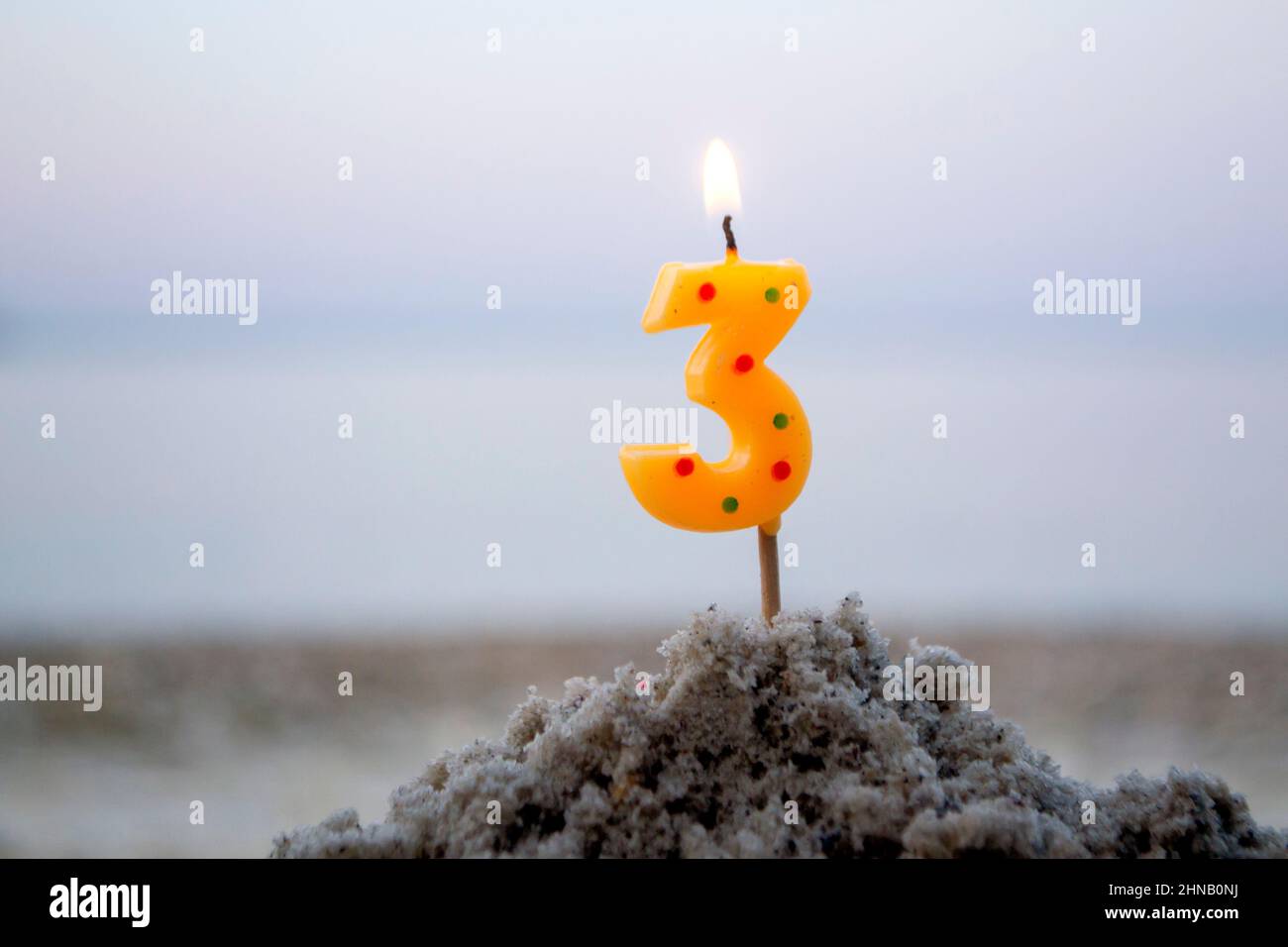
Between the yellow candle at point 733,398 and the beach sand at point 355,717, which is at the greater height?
the yellow candle at point 733,398

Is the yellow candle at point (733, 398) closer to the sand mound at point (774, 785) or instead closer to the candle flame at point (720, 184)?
the candle flame at point (720, 184)

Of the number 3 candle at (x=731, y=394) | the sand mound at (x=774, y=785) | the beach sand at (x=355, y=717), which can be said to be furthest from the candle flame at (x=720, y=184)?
the beach sand at (x=355, y=717)

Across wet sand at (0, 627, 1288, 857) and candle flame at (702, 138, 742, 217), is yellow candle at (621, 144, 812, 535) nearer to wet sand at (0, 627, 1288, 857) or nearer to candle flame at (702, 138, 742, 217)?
candle flame at (702, 138, 742, 217)

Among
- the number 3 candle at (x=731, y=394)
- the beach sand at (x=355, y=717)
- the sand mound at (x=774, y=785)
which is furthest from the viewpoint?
the beach sand at (x=355, y=717)

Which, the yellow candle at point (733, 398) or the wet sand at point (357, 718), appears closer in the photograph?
the yellow candle at point (733, 398)

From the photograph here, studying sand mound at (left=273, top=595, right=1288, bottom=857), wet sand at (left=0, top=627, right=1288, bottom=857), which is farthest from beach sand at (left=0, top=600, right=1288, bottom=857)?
sand mound at (left=273, top=595, right=1288, bottom=857)

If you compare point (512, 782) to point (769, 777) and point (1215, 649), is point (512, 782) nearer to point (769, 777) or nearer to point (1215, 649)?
point (769, 777)
